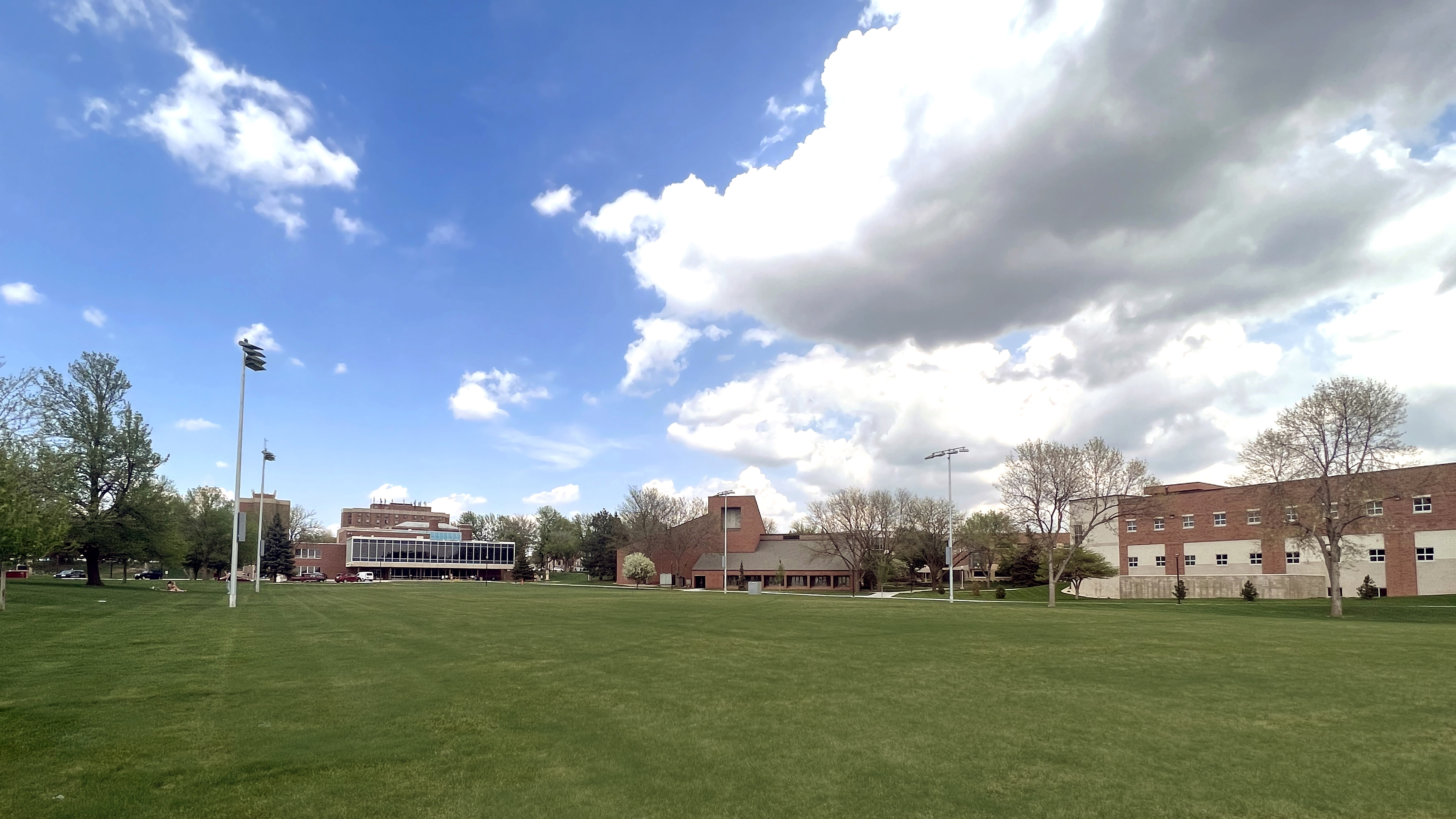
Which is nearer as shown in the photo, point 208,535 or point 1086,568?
point 1086,568

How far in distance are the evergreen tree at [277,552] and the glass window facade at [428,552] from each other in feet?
99.1

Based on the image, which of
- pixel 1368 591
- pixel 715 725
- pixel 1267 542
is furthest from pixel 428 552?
pixel 715 725

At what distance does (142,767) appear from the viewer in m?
9.05

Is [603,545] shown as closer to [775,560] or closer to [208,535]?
[775,560]

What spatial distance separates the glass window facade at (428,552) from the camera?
141 m

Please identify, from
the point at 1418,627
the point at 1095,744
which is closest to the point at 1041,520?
the point at 1418,627

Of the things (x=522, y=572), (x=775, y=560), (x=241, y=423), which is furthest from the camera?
(x=522, y=572)

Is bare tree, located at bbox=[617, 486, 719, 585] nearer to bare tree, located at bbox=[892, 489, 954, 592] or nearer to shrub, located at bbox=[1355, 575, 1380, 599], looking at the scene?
bare tree, located at bbox=[892, 489, 954, 592]

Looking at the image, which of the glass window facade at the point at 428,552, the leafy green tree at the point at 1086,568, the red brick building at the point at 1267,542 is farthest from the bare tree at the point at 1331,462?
the glass window facade at the point at 428,552

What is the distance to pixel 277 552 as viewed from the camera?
349 ft

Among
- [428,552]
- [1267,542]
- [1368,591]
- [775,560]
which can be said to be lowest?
[428,552]

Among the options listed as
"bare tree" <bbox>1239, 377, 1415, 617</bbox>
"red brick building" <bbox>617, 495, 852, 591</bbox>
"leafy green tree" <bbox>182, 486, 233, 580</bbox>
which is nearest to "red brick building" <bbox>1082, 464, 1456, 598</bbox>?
"bare tree" <bbox>1239, 377, 1415, 617</bbox>

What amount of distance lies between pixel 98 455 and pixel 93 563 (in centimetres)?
813

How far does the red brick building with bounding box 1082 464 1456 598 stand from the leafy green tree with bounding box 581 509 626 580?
7780 cm
